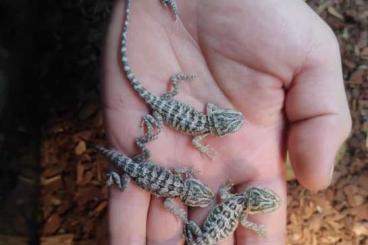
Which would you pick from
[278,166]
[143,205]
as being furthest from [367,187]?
[143,205]

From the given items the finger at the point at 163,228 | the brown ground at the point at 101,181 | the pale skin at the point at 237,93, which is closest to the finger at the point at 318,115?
the pale skin at the point at 237,93

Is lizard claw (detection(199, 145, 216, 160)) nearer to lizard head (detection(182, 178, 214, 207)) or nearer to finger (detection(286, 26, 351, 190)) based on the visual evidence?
lizard head (detection(182, 178, 214, 207))

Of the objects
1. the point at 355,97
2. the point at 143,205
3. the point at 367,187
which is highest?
the point at 355,97

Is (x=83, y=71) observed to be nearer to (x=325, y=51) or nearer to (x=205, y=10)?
(x=205, y=10)

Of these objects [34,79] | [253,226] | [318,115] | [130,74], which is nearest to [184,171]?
[253,226]

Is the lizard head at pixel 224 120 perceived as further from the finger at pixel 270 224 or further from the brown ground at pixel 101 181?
the brown ground at pixel 101 181

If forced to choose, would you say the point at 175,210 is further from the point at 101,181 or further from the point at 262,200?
the point at 101,181
